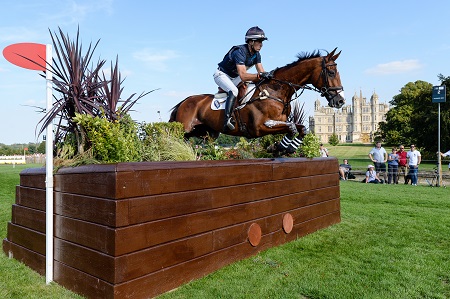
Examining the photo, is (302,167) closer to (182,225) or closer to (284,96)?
(284,96)

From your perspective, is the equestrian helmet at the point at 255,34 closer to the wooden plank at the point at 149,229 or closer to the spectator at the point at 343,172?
the wooden plank at the point at 149,229

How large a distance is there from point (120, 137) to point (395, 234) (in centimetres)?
428

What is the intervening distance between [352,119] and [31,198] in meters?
148

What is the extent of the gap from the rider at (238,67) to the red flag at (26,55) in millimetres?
2432

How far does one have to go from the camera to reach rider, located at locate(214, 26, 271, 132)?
17.4 ft

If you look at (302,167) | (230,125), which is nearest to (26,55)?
(230,125)

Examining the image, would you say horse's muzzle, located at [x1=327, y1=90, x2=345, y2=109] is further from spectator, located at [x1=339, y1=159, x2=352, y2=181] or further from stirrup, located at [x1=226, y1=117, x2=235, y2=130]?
spectator, located at [x1=339, y1=159, x2=352, y2=181]

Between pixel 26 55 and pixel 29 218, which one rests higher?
pixel 26 55

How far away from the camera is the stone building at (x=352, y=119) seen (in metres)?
141

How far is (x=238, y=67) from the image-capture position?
528cm

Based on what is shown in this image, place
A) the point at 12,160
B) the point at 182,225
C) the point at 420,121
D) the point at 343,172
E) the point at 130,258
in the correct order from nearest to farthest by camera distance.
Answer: the point at 130,258
the point at 182,225
the point at 343,172
the point at 420,121
the point at 12,160

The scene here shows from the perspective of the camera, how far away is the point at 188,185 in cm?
370

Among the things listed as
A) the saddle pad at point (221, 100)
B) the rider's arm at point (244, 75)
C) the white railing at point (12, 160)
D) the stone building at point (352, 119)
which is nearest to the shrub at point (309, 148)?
the saddle pad at point (221, 100)

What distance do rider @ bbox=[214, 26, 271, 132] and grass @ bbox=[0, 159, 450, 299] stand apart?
6.97ft
